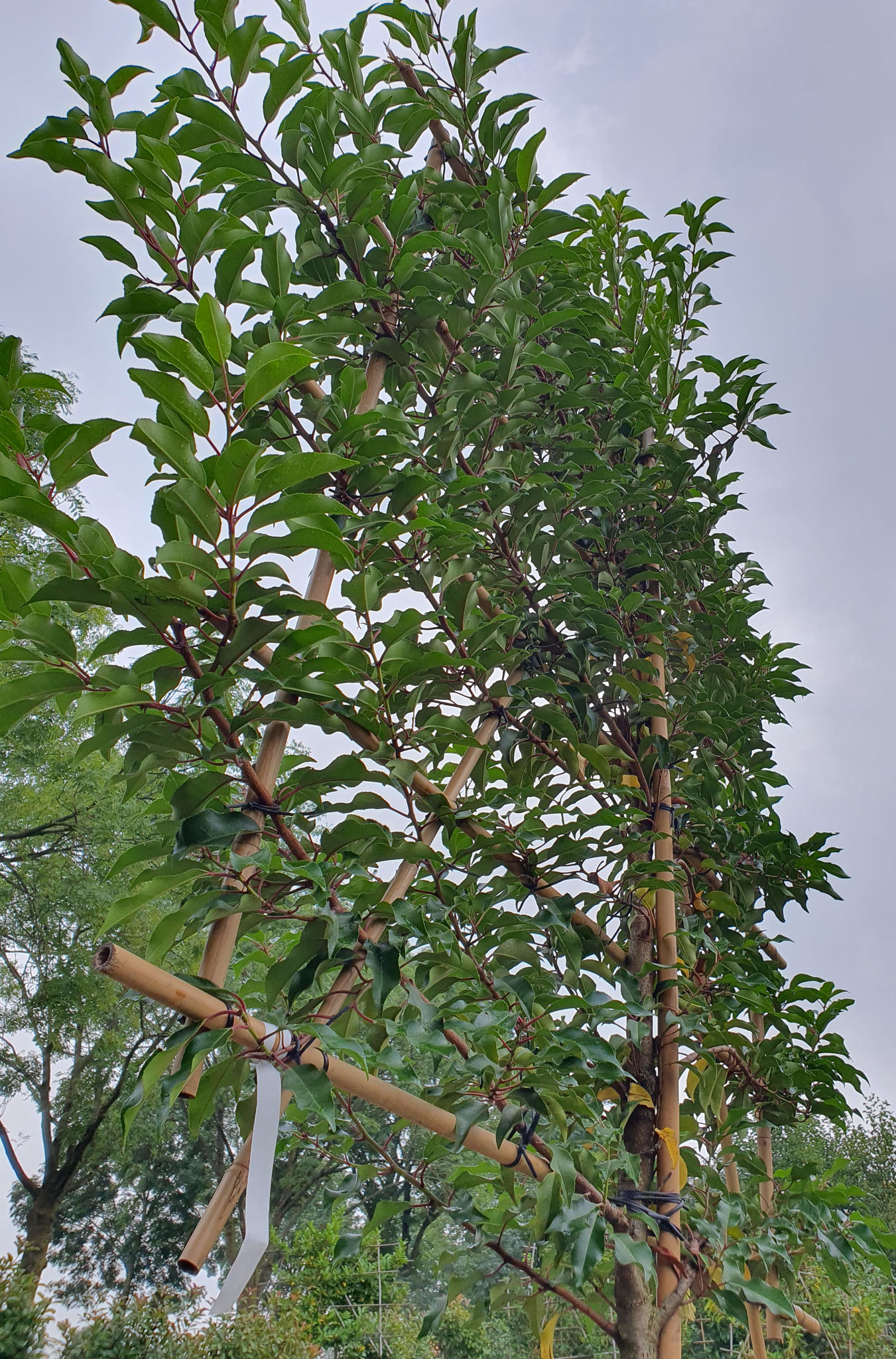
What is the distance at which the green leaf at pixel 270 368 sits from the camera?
51 centimetres

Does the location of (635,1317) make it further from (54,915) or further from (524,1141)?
(54,915)

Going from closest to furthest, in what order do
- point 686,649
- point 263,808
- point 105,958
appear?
point 105,958 < point 263,808 < point 686,649

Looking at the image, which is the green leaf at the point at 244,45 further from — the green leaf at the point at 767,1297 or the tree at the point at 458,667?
the green leaf at the point at 767,1297

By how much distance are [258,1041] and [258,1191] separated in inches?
3.5

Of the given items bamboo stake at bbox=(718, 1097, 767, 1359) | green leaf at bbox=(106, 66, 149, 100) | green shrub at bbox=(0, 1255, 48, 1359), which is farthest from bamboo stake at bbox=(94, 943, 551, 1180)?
green shrub at bbox=(0, 1255, 48, 1359)

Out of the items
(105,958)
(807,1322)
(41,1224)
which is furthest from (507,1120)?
(41,1224)

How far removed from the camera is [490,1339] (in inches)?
251

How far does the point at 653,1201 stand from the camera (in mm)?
1004

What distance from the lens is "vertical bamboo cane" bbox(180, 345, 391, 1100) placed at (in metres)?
0.62

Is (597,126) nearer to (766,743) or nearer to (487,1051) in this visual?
(766,743)

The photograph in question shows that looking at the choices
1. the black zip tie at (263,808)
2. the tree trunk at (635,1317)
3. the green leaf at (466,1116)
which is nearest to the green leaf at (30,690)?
the black zip tie at (263,808)

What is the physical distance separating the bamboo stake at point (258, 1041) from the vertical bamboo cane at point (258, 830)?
3cm

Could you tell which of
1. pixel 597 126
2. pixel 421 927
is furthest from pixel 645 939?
pixel 597 126

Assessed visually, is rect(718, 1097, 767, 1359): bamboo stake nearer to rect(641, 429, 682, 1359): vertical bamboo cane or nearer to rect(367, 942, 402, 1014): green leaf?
rect(641, 429, 682, 1359): vertical bamboo cane
